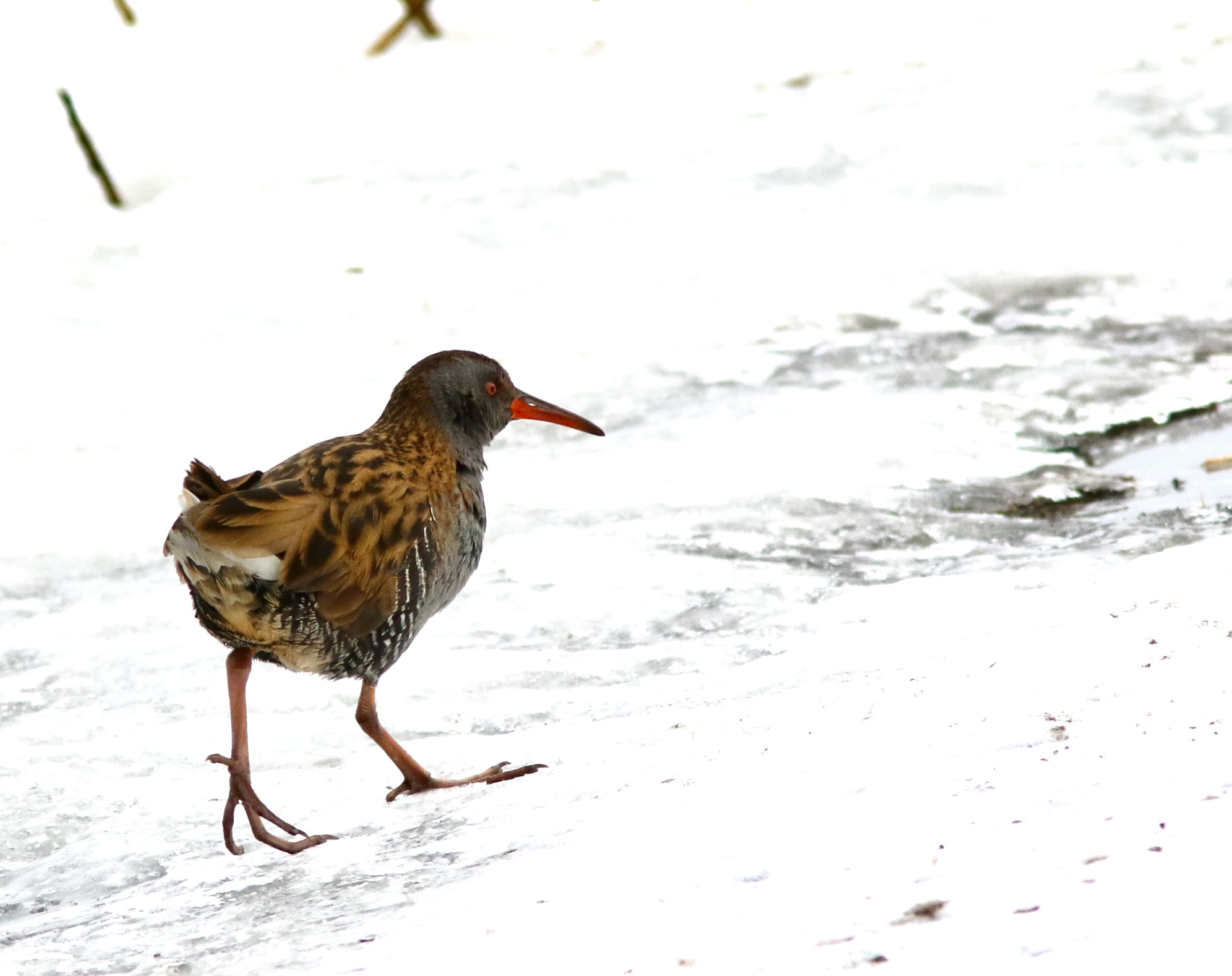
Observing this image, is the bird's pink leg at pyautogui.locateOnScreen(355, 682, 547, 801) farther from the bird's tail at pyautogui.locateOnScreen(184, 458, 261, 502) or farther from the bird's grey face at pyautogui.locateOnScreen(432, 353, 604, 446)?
the bird's grey face at pyautogui.locateOnScreen(432, 353, 604, 446)

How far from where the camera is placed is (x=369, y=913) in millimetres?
3088

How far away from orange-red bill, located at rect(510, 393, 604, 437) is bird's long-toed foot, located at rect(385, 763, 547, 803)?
1220 mm

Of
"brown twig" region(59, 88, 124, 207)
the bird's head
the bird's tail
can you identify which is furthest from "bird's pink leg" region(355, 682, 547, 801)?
"brown twig" region(59, 88, 124, 207)

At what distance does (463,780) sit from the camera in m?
4.05

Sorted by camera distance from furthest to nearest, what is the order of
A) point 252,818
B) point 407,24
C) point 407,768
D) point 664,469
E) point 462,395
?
point 407,24 < point 664,469 < point 462,395 < point 407,768 < point 252,818

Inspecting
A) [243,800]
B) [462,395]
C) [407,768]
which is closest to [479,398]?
[462,395]

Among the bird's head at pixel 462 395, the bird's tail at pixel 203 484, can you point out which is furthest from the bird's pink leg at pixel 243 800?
the bird's head at pixel 462 395

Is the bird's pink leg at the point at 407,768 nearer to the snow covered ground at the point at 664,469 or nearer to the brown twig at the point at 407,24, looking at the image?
the snow covered ground at the point at 664,469

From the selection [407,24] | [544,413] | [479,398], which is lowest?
[544,413]

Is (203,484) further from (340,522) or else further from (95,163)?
Answer: (95,163)

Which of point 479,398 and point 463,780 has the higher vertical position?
point 479,398

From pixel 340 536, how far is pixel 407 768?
0.67 m

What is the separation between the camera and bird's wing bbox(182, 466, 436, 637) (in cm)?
376

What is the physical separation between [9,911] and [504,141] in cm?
763
